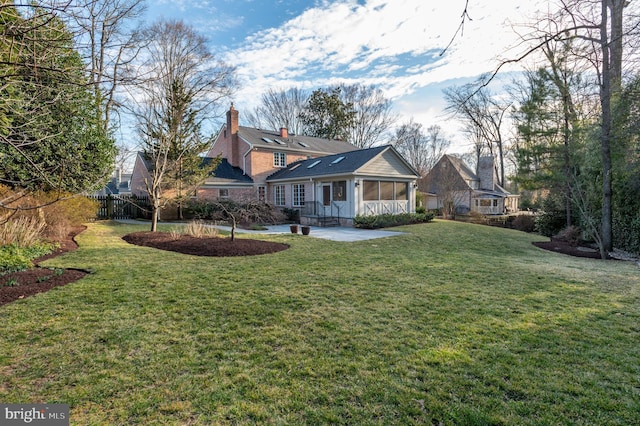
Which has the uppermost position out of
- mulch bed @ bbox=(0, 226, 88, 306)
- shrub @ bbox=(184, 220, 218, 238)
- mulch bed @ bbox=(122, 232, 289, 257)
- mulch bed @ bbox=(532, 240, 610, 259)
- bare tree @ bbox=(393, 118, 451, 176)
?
bare tree @ bbox=(393, 118, 451, 176)

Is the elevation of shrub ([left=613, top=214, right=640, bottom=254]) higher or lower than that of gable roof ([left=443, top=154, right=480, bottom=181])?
lower

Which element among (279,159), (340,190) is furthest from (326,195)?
(279,159)

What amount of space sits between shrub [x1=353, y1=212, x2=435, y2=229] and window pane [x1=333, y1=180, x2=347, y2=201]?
1.93 meters

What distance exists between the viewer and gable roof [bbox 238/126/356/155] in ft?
78.5

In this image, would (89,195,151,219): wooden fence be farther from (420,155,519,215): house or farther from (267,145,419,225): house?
(420,155,519,215): house

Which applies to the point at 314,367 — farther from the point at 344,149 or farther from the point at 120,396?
the point at 344,149

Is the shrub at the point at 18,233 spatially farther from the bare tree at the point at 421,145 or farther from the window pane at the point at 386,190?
the bare tree at the point at 421,145

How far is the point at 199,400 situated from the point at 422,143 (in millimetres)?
43155

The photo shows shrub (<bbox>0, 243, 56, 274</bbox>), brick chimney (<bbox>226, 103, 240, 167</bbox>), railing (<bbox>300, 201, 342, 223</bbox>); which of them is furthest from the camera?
brick chimney (<bbox>226, 103, 240, 167</bbox>)

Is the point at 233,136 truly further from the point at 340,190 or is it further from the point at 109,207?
the point at 340,190

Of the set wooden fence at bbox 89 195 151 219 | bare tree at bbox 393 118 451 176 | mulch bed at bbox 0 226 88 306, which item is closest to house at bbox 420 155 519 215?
bare tree at bbox 393 118 451 176

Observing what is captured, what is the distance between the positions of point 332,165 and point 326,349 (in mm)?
16587

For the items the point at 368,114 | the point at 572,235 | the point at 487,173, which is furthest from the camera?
the point at 368,114

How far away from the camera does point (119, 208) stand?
1992 centimetres
